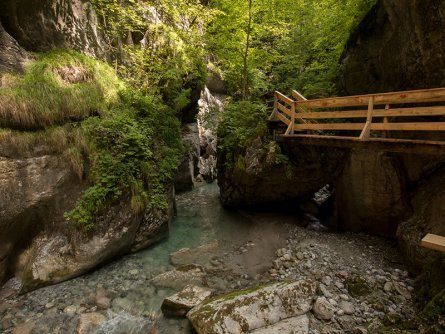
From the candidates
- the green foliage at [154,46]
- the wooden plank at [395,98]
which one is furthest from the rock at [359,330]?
the green foliage at [154,46]

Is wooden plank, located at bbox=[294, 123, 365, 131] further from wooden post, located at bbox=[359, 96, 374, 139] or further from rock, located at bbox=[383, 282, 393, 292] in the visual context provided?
rock, located at bbox=[383, 282, 393, 292]

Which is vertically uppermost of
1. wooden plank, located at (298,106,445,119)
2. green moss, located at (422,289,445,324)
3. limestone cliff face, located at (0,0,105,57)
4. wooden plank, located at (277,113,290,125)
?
limestone cliff face, located at (0,0,105,57)

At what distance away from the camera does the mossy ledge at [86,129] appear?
6.40 metres

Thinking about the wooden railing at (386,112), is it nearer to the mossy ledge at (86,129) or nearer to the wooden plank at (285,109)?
the wooden plank at (285,109)

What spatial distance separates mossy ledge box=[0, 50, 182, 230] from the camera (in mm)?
6398

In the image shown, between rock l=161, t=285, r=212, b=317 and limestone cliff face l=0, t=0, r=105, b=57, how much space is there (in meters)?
8.27

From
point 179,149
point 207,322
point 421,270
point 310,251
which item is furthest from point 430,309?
point 179,149

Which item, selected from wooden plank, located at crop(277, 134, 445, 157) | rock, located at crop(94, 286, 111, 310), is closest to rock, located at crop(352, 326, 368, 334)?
wooden plank, located at crop(277, 134, 445, 157)

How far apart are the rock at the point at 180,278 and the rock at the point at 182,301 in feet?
1.67

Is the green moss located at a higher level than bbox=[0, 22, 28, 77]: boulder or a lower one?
lower

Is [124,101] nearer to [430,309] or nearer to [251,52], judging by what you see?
[251,52]

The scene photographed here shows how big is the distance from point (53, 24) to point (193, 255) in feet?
28.2

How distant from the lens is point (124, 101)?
29.5ft

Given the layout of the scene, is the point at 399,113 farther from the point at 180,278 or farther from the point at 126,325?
the point at 126,325
